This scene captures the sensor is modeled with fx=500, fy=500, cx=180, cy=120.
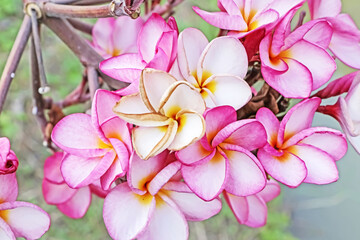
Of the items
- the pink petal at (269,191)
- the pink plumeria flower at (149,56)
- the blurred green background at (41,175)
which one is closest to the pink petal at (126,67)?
the pink plumeria flower at (149,56)

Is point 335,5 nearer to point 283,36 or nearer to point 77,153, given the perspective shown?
point 283,36

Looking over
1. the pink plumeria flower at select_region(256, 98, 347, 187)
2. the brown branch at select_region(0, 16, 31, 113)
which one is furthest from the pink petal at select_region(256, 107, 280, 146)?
the brown branch at select_region(0, 16, 31, 113)

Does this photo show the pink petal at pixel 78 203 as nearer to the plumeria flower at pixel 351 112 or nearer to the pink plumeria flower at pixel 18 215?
the pink plumeria flower at pixel 18 215

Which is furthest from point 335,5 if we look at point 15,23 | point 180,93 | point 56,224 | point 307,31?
point 15,23

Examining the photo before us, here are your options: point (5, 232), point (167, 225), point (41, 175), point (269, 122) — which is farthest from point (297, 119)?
point (41, 175)

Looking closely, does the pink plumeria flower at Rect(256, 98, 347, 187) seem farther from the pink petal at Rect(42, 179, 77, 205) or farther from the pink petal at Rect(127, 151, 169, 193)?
the pink petal at Rect(42, 179, 77, 205)

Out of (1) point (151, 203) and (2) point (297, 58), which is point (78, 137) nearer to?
(1) point (151, 203)
